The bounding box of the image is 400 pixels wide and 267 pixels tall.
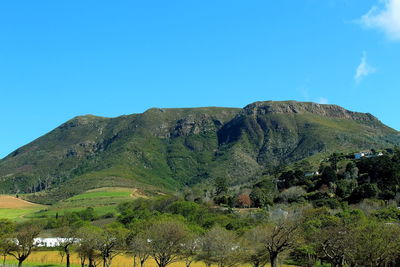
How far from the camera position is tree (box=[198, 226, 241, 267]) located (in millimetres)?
63750

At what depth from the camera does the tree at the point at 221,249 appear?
6375 cm

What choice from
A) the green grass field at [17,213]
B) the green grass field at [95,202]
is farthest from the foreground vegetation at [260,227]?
the green grass field at [17,213]

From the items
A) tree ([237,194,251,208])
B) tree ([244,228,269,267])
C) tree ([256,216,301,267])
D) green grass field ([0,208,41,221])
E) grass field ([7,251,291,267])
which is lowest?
grass field ([7,251,291,267])

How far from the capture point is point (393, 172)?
129m

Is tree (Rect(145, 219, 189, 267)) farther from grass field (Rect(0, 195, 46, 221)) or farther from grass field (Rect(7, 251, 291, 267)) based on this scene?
grass field (Rect(0, 195, 46, 221))

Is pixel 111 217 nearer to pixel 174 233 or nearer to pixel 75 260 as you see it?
pixel 75 260

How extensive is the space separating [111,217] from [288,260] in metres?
85.6

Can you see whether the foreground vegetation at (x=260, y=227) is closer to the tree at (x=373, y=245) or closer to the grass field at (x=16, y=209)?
the tree at (x=373, y=245)

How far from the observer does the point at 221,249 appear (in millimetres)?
64250

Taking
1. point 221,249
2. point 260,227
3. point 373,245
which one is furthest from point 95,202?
point 373,245

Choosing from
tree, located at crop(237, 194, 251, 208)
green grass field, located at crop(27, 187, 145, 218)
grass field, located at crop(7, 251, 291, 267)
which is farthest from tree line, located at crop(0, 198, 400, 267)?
green grass field, located at crop(27, 187, 145, 218)

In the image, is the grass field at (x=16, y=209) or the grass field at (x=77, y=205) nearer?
the grass field at (x=77, y=205)

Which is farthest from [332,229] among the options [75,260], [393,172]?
[393,172]

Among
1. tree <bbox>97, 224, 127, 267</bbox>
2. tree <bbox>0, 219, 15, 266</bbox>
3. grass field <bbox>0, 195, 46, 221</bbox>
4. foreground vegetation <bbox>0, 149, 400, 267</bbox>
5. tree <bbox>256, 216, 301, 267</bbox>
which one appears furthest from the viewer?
grass field <bbox>0, 195, 46, 221</bbox>
